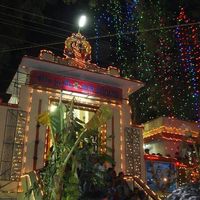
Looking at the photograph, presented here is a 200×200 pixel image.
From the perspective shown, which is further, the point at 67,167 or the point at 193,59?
the point at 193,59

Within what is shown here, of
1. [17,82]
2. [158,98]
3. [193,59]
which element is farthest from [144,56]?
[17,82]

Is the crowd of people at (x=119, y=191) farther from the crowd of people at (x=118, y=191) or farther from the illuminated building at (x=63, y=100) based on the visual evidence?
the illuminated building at (x=63, y=100)

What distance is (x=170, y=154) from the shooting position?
57.5 feet

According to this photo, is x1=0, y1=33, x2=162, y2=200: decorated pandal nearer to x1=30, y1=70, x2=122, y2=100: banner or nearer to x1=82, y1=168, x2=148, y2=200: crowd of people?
x1=30, y1=70, x2=122, y2=100: banner

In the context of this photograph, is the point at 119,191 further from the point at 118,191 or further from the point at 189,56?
the point at 189,56

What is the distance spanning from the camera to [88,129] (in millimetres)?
9086

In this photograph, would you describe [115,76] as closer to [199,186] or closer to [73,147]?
[73,147]

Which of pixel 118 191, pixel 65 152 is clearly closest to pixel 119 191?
pixel 118 191

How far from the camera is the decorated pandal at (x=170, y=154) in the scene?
14.9 metres

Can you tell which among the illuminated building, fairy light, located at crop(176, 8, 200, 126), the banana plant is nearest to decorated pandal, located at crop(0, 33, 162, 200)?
the illuminated building

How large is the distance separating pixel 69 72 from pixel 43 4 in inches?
246

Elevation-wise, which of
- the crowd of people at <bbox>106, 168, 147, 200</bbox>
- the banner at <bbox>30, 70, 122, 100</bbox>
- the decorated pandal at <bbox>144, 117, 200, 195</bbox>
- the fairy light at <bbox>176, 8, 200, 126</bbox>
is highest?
the fairy light at <bbox>176, 8, 200, 126</bbox>

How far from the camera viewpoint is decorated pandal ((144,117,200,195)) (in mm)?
14914

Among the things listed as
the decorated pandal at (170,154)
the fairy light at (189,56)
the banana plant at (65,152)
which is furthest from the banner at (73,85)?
the fairy light at (189,56)
